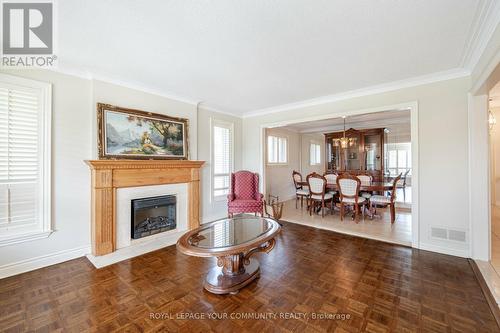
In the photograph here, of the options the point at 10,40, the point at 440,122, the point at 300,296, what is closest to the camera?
the point at 300,296

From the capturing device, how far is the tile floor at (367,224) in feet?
11.4

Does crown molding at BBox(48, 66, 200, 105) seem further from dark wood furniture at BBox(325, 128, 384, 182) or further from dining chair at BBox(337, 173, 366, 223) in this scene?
dark wood furniture at BBox(325, 128, 384, 182)

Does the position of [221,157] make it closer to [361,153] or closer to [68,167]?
[68,167]

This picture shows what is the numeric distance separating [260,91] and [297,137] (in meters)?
4.31

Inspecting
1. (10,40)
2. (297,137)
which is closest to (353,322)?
(10,40)

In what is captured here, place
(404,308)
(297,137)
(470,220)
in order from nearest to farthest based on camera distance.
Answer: (404,308) → (470,220) → (297,137)

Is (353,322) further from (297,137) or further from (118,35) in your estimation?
(297,137)

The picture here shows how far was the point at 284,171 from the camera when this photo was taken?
7066 millimetres

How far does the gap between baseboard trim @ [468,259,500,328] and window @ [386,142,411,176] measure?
492 centimetres

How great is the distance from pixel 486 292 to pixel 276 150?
5.27m

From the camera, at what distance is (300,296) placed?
1972 millimetres

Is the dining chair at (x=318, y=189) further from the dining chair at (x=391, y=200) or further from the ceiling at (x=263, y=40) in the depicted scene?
the ceiling at (x=263, y=40)

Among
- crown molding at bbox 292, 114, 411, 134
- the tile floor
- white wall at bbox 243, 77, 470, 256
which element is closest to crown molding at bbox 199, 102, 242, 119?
the tile floor

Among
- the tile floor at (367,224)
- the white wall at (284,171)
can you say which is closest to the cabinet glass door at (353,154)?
the white wall at (284,171)
